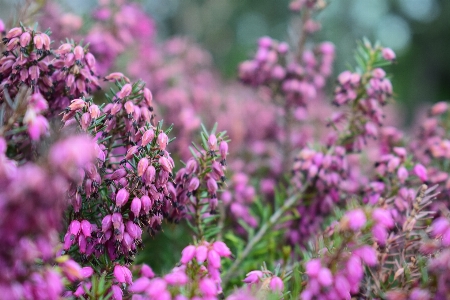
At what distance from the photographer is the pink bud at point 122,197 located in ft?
3.66

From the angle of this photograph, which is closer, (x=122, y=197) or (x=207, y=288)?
(x=207, y=288)

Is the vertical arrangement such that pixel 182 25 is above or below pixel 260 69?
above

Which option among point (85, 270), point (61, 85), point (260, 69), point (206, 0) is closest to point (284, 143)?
point (260, 69)

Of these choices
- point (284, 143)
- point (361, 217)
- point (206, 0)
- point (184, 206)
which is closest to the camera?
point (361, 217)

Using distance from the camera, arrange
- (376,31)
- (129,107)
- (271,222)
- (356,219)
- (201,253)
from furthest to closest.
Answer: (376,31) < (271,222) < (129,107) < (201,253) < (356,219)

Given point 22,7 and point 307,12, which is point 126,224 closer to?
point 22,7

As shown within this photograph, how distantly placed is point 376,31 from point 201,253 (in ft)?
38.9

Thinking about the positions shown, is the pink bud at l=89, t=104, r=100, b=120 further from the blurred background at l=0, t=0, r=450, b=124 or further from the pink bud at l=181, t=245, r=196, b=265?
the blurred background at l=0, t=0, r=450, b=124

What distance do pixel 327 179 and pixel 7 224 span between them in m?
1.31

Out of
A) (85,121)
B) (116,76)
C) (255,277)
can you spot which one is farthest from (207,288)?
(116,76)

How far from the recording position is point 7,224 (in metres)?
0.73

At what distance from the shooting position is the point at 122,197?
1122 millimetres

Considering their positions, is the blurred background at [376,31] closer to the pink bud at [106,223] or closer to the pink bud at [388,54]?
the pink bud at [388,54]

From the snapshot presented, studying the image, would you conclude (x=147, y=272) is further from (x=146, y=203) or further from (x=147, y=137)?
(x=147, y=137)
